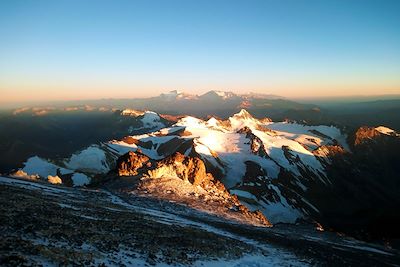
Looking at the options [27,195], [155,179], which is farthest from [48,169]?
[27,195]

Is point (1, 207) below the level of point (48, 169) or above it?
above

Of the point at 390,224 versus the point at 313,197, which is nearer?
the point at 390,224

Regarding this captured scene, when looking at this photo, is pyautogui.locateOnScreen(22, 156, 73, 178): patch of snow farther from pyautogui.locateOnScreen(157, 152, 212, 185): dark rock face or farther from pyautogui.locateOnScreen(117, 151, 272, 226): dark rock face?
pyautogui.locateOnScreen(117, 151, 272, 226): dark rock face

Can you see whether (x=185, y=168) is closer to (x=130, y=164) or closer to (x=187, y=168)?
(x=187, y=168)

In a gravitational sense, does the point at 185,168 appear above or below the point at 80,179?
above

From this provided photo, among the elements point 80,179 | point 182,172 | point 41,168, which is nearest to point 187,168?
point 182,172

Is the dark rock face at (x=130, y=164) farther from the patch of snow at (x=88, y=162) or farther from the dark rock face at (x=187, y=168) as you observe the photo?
the patch of snow at (x=88, y=162)

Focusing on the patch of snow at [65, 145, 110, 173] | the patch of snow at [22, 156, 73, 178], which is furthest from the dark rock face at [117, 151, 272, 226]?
the patch of snow at [65, 145, 110, 173]

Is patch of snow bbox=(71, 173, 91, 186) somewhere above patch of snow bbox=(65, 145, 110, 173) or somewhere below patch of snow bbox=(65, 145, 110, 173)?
above

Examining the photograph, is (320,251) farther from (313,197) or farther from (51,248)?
(313,197)

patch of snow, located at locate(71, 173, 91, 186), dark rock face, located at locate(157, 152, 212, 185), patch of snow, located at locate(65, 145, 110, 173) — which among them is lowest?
patch of snow, located at locate(65, 145, 110, 173)

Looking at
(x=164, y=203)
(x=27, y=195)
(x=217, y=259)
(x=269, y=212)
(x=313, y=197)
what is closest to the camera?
(x=217, y=259)
